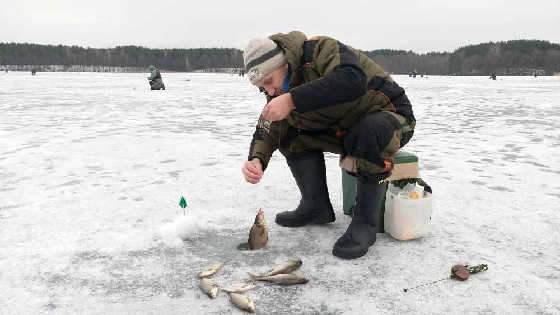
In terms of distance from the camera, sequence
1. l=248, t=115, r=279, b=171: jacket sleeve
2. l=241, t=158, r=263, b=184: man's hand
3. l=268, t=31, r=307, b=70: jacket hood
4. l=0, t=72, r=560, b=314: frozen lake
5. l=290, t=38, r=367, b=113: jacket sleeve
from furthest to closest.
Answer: l=248, t=115, r=279, b=171: jacket sleeve → l=241, t=158, r=263, b=184: man's hand → l=268, t=31, r=307, b=70: jacket hood → l=290, t=38, r=367, b=113: jacket sleeve → l=0, t=72, r=560, b=314: frozen lake

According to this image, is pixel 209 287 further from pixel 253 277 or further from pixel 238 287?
pixel 253 277

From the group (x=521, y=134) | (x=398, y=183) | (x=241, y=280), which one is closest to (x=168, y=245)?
(x=241, y=280)

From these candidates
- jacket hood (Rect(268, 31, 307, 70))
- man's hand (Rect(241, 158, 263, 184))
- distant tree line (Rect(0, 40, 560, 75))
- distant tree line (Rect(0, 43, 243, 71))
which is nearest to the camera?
jacket hood (Rect(268, 31, 307, 70))

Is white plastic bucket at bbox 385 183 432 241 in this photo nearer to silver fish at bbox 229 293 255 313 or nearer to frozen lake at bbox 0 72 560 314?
frozen lake at bbox 0 72 560 314

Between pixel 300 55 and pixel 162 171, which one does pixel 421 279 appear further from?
pixel 162 171

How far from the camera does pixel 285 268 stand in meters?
2.22

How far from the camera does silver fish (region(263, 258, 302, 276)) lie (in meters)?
2.21

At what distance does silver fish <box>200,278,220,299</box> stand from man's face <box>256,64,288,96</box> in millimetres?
1071

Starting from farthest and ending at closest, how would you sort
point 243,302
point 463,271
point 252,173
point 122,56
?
point 122,56, point 252,173, point 463,271, point 243,302

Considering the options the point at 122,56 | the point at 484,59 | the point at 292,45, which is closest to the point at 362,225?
the point at 292,45

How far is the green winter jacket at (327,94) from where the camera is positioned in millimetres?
2135

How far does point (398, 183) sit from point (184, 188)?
2007 millimetres

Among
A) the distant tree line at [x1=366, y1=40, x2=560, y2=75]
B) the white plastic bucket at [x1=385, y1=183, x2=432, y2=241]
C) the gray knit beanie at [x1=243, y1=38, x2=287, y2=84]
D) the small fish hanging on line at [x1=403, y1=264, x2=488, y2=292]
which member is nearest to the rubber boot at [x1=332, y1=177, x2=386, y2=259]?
the white plastic bucket at [x1=385, y1=183, x2=432, y2=241]

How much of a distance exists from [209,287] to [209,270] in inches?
7.7
